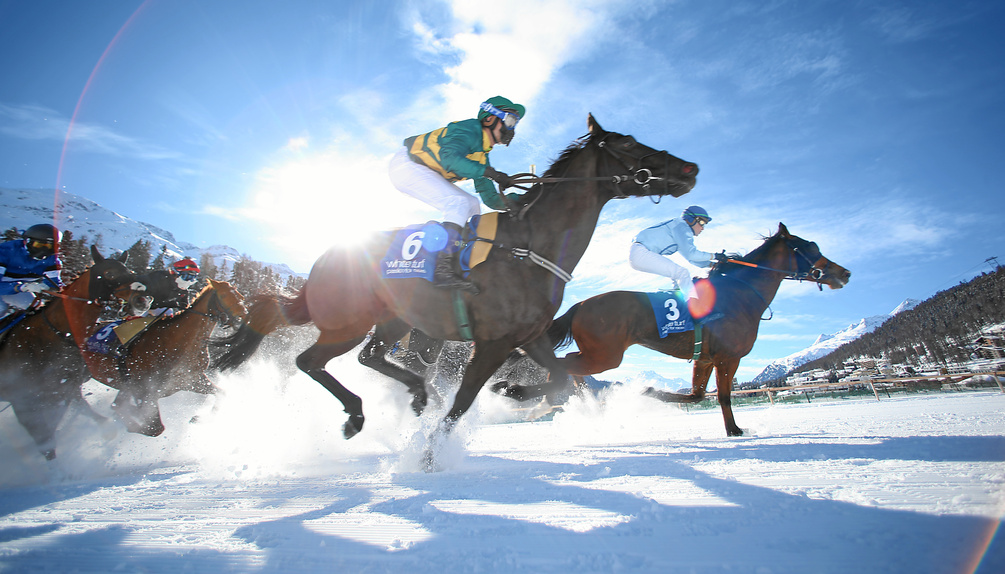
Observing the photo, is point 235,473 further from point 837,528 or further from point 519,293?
point 837,528

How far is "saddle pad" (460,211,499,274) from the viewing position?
3.38 metres

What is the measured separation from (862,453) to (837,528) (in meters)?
1.80

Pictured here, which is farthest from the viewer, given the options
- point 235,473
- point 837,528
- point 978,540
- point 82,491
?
point 235,473

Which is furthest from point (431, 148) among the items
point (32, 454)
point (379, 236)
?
point (32, 454)

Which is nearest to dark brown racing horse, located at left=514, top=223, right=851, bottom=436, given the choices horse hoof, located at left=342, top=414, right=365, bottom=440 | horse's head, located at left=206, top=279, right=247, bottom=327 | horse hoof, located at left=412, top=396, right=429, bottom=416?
horse hoof, located at left=412, top=396, right=429, bottom=416

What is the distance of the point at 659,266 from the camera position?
5754 millimetres

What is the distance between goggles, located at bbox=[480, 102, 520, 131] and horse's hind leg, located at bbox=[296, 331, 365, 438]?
2.52m

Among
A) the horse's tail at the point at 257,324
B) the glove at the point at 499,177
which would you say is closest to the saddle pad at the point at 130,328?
the horse's tail at the point at 257,324

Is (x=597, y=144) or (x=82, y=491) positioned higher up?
(x=597, y=144)

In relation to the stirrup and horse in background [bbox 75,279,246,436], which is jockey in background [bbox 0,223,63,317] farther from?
the stirrup

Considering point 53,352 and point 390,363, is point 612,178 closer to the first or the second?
point 390,363

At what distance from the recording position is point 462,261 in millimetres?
3398

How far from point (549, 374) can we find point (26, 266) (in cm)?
716

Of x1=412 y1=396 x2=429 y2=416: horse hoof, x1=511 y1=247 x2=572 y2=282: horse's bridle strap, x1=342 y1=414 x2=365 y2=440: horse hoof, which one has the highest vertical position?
x1=511 y1=247 x2=572 y2=282: horse's bridle strap
